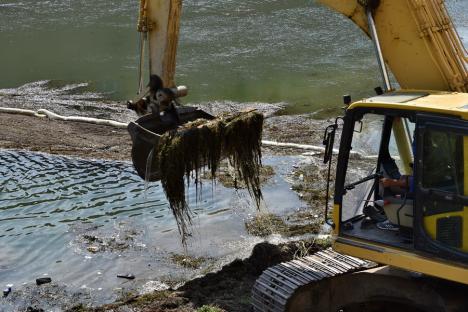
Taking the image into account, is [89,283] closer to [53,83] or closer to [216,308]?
[216,308]

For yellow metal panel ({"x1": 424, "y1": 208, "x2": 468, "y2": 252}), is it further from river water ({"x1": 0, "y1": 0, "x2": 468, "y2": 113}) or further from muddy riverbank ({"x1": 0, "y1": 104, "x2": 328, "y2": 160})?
river water ({"x1": 0, "y1": 0, "x2": 468, "y2": 113})

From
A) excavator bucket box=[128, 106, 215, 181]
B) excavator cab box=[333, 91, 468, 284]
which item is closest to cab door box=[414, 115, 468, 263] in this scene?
excavator cab box=[333, 91, 468, 284]

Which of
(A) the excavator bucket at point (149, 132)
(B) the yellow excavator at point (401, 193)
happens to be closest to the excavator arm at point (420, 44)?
(B) the yellow excavator at point (401, 193)

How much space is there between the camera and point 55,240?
1162cm

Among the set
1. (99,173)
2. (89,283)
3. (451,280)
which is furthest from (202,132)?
(99,173)

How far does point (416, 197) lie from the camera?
6.70 metres

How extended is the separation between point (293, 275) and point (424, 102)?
1.99 m

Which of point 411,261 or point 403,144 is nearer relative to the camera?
point 411,261

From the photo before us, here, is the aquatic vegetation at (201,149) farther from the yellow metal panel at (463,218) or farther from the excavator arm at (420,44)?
the yellow metal panel at (463,218)

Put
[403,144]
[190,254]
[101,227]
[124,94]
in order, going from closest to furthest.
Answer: [403,144], [190,254], [101,227], [124,94]

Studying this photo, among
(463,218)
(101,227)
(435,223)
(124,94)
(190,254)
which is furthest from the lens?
(124,94)

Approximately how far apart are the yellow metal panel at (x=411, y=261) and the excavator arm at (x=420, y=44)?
5.68 ft

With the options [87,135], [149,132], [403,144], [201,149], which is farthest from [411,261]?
[87,135]

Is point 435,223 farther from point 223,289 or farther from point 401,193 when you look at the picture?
point 223,289
